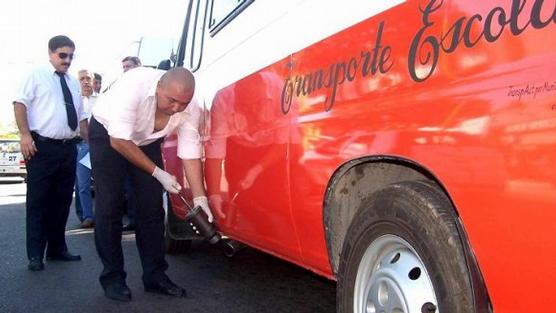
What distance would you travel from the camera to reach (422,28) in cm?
176

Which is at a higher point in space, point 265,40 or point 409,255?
point 265,40

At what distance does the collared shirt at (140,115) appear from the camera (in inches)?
137

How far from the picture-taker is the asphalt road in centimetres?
361

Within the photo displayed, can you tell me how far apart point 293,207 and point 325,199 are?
27cm

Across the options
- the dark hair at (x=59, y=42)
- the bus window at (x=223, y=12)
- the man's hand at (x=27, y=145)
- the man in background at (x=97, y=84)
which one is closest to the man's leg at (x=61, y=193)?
the man's hand at (x=27, y=145)

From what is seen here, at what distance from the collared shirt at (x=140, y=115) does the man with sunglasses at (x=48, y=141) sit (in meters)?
1.06

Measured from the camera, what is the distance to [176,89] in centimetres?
337

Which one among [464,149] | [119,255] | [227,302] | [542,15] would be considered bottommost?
[227,302]

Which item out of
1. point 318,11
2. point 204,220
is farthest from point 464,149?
point 204,220

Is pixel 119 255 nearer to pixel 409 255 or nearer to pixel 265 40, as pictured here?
pixel 265 40

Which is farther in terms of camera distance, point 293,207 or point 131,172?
point 131,172

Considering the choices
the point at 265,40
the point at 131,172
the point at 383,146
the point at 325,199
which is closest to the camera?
the point at 383,146

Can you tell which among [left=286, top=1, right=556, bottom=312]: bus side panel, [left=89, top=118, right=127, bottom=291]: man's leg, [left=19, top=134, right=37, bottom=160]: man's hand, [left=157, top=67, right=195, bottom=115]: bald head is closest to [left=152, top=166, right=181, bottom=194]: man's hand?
[left=89, top=118, right=127, bottom=291]: man's leg

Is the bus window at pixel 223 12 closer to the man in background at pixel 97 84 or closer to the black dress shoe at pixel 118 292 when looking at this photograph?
the black dress shoe at pixel 118 292
